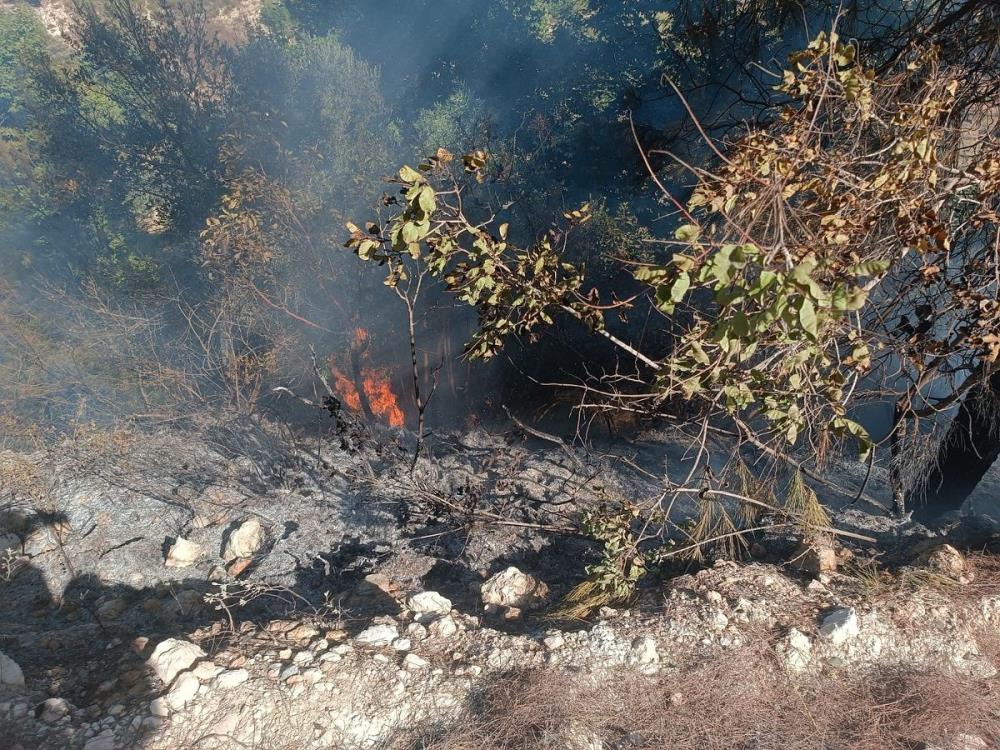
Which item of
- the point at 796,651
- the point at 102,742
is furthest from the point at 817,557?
the point at 102,742

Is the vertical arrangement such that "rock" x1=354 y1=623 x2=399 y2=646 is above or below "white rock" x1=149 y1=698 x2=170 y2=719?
above

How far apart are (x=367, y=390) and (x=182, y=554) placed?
303 centimetres

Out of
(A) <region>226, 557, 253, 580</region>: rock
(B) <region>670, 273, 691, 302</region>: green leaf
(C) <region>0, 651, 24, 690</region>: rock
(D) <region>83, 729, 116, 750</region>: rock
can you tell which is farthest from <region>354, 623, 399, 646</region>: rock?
(B) <region>670, 273, 691, 302</region>: green leaf

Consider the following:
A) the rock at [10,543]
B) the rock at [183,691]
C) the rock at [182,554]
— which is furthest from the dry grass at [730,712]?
the rock at [10,543]

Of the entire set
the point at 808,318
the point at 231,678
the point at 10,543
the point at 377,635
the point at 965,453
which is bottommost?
the point at 10,543

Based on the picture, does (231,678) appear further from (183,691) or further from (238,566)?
(238,566)

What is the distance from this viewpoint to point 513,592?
3666 mm

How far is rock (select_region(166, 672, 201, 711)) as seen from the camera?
8.29 ft

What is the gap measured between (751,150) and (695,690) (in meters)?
2.29

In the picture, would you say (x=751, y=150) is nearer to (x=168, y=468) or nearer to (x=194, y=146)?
(x=168, y=468)

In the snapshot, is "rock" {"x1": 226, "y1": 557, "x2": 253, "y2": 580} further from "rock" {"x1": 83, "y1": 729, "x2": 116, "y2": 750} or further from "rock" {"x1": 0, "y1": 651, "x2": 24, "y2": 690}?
"rock" {"x1": 83, "y1": 729, "x2": 116, "y2": 750}

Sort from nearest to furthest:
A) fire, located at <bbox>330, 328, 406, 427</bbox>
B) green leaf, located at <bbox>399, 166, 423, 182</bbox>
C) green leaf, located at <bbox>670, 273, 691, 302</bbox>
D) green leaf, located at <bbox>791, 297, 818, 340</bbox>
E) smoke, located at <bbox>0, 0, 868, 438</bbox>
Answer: green leaf, located at <bbox>791, 297, 818, 340</bbox> → green leaf, located at <bbox>670, 273, 691, 302</bbox> → green leaf, located at <bbox>399, 166, 423, 182</bbox> → smoke, located at <bbox>0, 0, 868, 438</bbox> → fire, located at <bbox>330, 328, 406, 427</bbox>

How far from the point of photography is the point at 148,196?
8961 mm

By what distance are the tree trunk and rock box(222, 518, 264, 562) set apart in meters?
4.86
